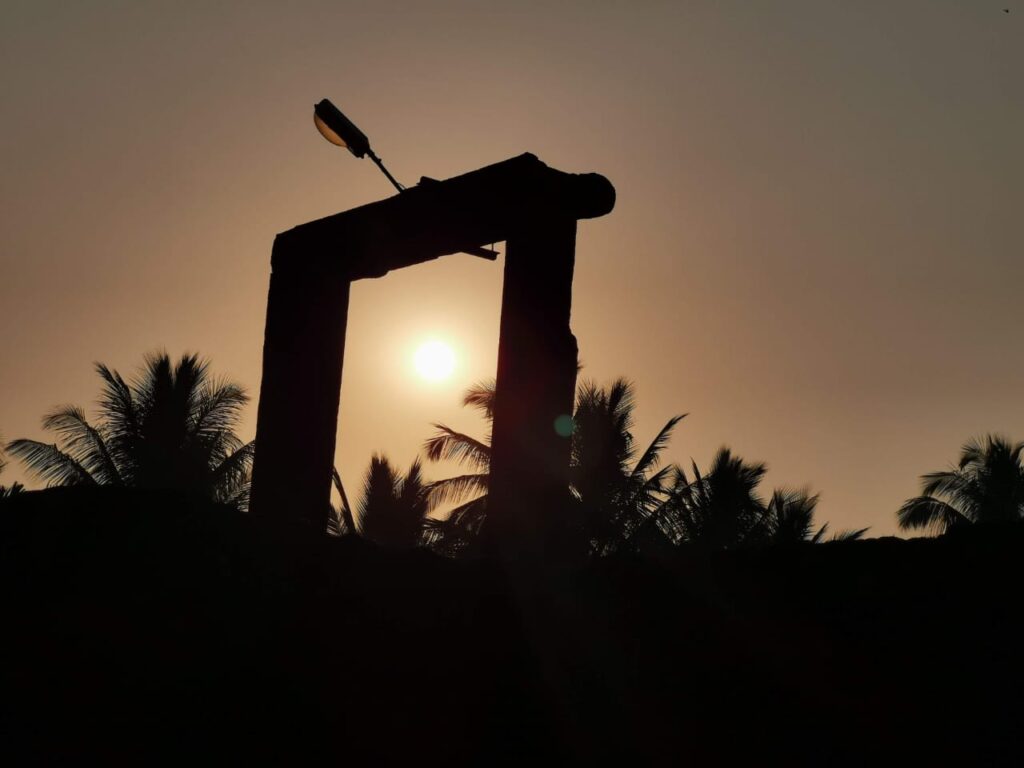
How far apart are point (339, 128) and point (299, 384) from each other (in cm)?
181

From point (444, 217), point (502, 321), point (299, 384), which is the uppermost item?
point (444, 217)

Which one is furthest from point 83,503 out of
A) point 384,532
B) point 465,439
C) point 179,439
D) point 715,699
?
point 384,532

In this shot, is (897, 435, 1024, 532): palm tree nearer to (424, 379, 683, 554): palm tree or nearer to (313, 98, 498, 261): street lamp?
(424, 379, 683, 554): palm tree

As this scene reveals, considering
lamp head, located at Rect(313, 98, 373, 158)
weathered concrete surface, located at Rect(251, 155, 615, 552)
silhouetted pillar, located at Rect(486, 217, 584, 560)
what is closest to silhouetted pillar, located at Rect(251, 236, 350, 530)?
weathered concrete surface, located at Rect(251, 155, 615, 552)

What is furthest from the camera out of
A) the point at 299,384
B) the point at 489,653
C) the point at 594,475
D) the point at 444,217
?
the point at 594,475

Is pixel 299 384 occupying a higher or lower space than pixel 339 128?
lower

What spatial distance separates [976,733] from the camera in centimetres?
476

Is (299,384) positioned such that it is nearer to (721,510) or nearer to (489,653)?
(489,653)

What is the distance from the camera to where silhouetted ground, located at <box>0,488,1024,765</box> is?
4.95 meters

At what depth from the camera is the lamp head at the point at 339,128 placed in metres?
8.92

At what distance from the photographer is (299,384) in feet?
29.0

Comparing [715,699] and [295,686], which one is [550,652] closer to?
[715,699]

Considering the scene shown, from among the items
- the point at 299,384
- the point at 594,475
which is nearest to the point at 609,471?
the point at 594,475

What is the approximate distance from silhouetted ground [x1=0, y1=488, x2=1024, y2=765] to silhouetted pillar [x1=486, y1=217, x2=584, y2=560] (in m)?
1.26
